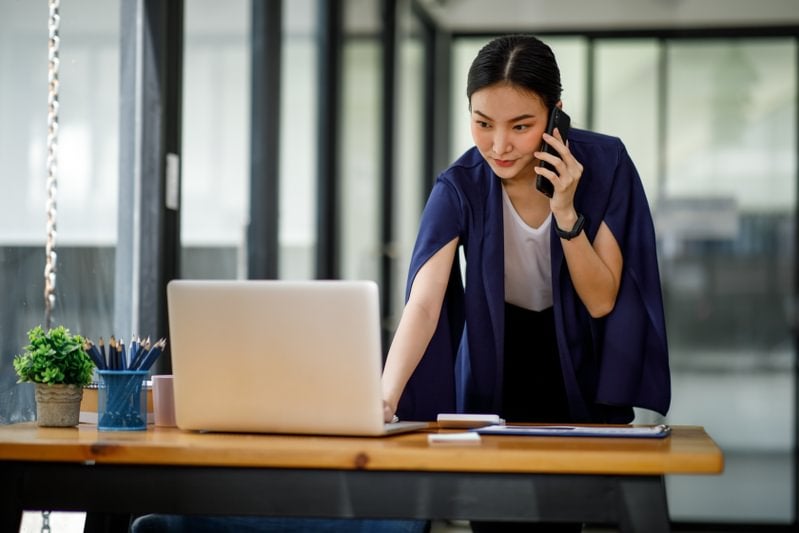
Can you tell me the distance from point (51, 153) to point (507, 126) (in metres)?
1.01

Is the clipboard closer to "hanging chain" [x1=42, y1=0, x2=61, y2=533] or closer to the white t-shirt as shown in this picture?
the white t-shirt

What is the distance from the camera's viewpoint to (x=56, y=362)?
5.98 feet

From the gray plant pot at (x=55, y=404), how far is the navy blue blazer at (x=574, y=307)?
2.12ft

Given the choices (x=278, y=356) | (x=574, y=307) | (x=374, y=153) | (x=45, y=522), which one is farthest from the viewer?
(x=374, y=153)

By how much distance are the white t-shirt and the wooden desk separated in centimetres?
65

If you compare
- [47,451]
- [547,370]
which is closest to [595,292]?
[547,370]

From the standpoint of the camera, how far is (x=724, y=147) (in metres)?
5.84

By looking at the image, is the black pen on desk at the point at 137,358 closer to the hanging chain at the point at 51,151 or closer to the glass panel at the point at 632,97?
the hanging chain at the point at 51,151

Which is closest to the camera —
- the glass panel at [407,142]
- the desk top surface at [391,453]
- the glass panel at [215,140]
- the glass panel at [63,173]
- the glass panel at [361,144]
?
the desk top surface at [391,453]

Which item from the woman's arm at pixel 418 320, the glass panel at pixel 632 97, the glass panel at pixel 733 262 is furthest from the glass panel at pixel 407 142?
the woman's arm at pixel 418 320

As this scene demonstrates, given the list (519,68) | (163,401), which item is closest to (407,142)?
(519,68)

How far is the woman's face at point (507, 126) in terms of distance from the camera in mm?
2041

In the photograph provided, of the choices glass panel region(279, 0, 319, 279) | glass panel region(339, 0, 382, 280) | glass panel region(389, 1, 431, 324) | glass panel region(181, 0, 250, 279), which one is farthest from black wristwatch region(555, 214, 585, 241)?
glass panel region(389, 1, 431, 324)

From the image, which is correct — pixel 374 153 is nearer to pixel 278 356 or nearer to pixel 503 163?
pixel 503 163
